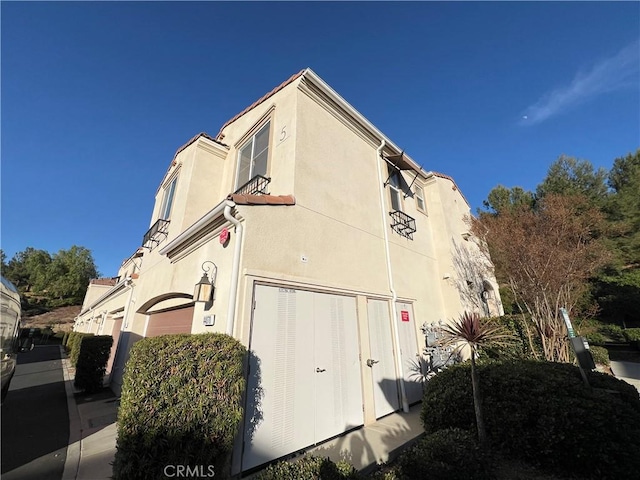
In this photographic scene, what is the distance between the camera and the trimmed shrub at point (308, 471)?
2.46 metres

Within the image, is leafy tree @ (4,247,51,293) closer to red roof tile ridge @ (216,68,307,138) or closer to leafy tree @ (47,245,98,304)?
leafy tree @ (47,245,98,304)

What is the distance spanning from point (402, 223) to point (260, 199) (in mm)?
5648

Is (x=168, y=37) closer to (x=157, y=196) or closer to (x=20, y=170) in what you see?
(x=157, y=196)

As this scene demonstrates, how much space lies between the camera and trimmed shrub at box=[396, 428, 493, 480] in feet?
9.56

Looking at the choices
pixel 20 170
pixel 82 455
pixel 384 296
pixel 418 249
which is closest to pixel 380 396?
pixel 384 296

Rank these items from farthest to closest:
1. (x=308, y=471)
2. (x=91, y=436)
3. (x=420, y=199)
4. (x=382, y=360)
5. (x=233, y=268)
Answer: (x=420, y=199) < (x=382, y=360) < (x=91, y=436) < (x=233, y=268) < (x=308, y=471)

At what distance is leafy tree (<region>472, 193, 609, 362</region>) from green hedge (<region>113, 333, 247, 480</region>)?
10101 millimetres

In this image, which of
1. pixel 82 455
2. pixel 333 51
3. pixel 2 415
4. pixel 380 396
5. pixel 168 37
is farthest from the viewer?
pixel 333 51

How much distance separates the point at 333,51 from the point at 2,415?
15.8m

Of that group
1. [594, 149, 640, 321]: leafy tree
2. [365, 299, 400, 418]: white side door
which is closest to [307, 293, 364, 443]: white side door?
[365, 299, 400, 418]: white side door

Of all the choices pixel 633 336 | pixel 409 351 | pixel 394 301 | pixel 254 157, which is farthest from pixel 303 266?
pixel 633 336

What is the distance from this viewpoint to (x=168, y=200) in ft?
31.8

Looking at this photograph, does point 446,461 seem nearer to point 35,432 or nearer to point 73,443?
point 73,443

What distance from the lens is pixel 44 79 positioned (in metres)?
7.41
